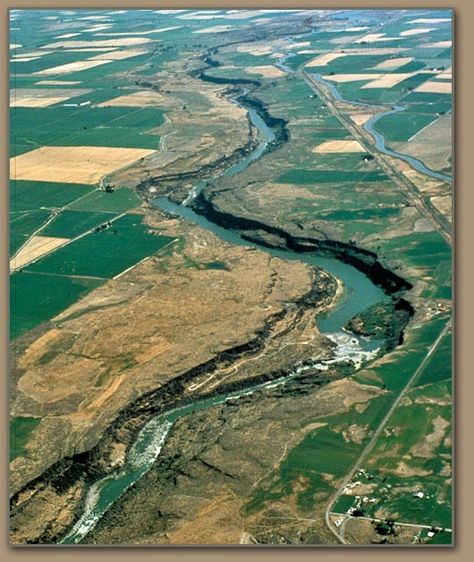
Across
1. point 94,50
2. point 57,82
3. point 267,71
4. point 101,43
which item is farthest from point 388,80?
point 101,43

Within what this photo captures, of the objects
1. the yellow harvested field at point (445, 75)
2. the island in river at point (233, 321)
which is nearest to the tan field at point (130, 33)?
the island in river at point (233, 321)

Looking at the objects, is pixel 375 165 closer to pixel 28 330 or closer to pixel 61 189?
pixel 61 189

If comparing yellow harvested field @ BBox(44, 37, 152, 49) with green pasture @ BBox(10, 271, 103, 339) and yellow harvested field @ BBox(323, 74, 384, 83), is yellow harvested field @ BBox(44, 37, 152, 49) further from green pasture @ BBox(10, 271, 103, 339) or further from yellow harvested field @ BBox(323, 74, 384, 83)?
green pasture @ BBox(10, 271, 103, 339)

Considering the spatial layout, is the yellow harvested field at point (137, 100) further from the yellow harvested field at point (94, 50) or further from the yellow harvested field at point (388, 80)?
the yellow harvested field at point (94, 50)

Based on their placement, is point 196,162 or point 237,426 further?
point 196,162

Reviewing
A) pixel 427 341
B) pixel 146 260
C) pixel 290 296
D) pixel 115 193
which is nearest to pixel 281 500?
pixel 427 341

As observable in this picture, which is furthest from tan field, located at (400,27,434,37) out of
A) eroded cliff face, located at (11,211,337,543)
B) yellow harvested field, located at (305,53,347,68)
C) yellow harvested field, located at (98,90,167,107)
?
eroded cliff face, located at (11,211,337,543)
